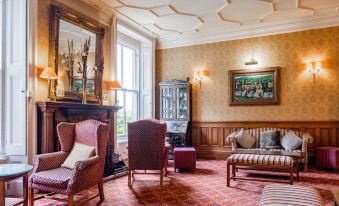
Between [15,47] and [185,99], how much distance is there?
427 centimetres

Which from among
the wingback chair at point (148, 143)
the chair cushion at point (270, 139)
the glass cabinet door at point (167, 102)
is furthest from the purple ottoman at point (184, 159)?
the glass cabinet door at point (167, 102)

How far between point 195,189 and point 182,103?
3.32m

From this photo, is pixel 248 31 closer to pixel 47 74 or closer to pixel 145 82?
pixel 145 82

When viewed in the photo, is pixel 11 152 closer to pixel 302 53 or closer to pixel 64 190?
pixel 64 190

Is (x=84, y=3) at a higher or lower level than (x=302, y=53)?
higher

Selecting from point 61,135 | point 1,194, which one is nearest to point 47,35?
point 61,135

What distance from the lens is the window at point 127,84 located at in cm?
674

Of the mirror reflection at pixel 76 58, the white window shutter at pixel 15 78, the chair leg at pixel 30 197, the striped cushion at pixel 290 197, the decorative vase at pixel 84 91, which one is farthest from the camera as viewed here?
the decorative vase at pixel 84 91

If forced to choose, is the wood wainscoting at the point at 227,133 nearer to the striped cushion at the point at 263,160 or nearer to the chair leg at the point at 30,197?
the striped cushion at the point at 263,160

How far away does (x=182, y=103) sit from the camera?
716 centimetres

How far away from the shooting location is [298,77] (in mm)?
6121

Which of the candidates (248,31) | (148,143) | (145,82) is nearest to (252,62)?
(248,31)

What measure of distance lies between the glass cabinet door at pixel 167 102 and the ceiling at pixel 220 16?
152 centimetres

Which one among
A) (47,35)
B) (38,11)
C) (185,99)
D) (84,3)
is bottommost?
(185,99)
